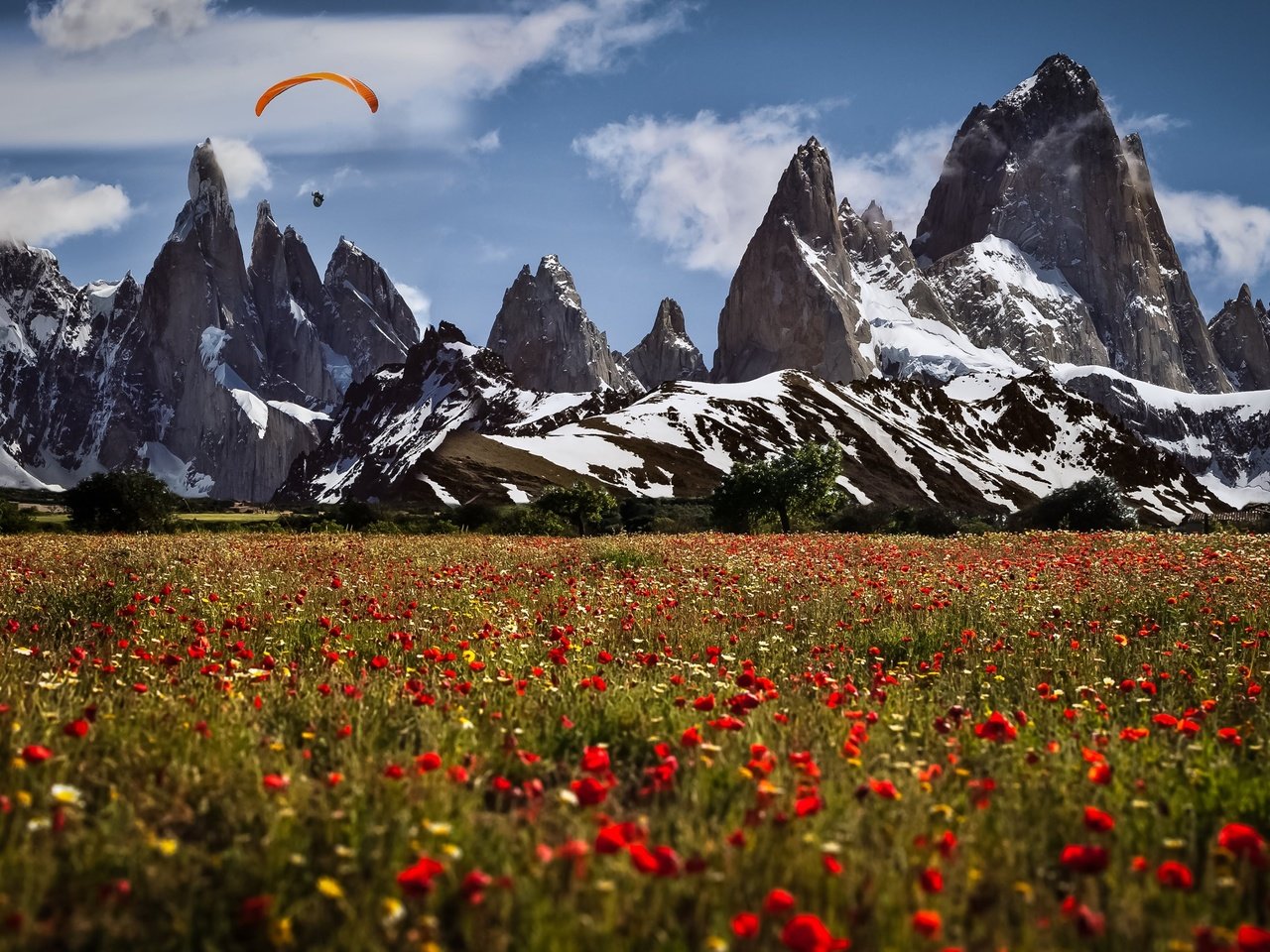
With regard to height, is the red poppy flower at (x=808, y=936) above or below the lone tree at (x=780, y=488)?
below

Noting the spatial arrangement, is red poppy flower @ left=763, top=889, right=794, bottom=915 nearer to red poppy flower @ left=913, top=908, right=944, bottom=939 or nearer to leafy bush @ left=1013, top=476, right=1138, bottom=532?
red poppy flower @ left=913, top=908, right=944, bottom=939

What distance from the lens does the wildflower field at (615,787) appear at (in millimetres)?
2951

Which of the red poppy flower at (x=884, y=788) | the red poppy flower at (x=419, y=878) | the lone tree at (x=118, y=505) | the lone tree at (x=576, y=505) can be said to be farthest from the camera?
the lone tree at (x=576, y=505)

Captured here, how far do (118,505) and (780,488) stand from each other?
114 feet

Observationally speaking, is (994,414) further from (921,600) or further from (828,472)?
(921,600)

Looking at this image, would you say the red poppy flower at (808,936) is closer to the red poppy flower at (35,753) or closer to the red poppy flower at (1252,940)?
the red poppy flower at (1252,940)

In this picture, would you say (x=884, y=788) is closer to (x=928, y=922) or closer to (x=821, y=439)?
(x=928, y=922)

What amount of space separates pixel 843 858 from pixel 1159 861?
134 centimetres

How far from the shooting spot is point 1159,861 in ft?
11.8

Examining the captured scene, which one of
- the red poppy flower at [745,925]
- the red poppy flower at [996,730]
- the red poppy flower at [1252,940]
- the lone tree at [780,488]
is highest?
the lone tree at [780,488]

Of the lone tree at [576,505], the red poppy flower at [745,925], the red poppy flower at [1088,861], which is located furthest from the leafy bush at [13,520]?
the red poppy flower at [1088,861]

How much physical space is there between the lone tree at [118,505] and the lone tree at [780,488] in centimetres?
3058

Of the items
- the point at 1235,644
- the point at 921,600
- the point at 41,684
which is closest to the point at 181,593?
the point at 41,684

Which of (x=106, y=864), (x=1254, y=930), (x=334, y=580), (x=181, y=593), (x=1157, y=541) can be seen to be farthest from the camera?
(x=1157, y=541)
